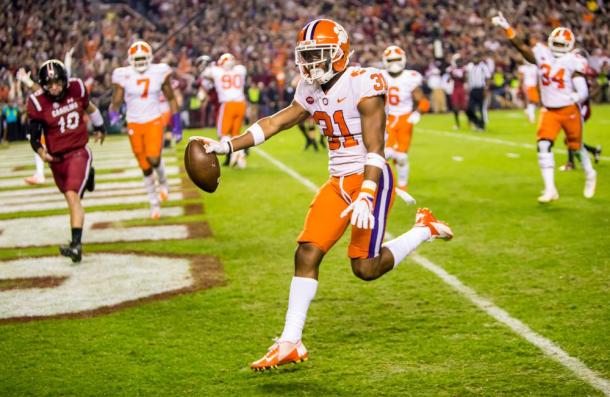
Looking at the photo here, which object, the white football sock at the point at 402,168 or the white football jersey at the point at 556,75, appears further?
the white football sock at the point at 402,168

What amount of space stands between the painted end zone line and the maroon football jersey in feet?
10.9

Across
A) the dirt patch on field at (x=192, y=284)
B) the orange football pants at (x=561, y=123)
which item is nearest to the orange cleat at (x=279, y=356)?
the dirt patch on field at (x=192, y=284)

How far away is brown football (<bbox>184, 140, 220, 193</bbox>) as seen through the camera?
4.75 m

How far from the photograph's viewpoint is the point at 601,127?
65.3ft

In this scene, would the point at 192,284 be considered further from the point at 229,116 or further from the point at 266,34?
the point at 266,34

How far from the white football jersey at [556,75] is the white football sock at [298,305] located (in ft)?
19.8

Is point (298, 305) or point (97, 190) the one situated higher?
point (298, 305)

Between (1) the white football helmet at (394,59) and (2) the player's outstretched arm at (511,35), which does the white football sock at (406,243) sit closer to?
(2) the player's outstretched arm at (511,35)

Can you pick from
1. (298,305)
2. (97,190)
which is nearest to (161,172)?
(97,190)

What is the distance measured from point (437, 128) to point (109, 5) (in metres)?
14.4

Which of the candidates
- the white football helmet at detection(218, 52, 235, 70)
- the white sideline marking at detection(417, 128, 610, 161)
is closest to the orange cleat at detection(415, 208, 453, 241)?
the white sideline marking at detection(417, 128, 610, 161)

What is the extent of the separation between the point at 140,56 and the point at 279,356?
20.6 feet

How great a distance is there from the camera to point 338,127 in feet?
15.8

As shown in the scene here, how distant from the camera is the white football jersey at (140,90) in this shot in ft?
33.4
